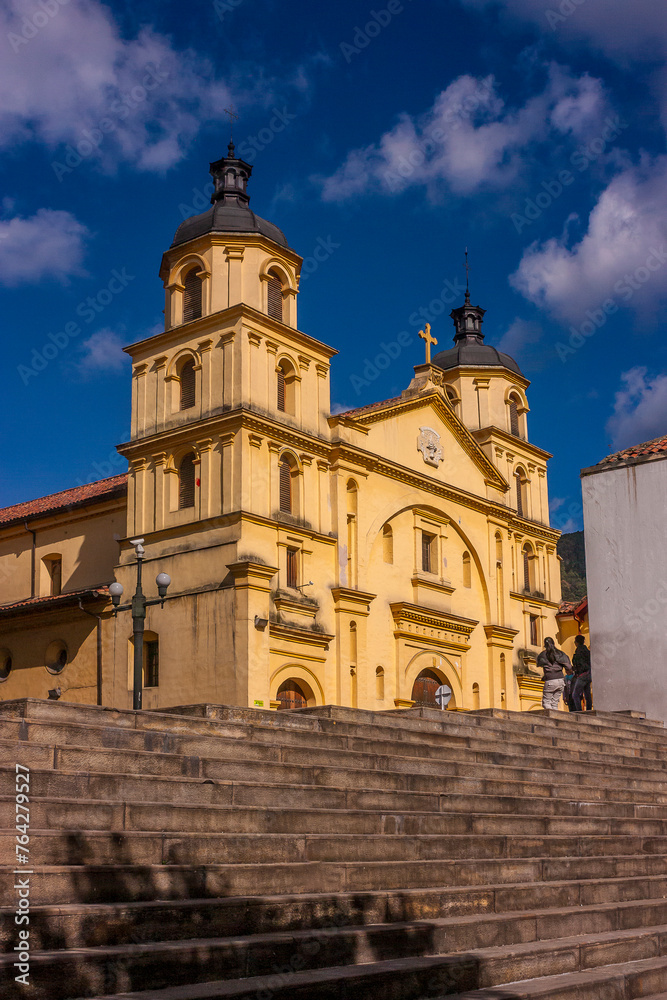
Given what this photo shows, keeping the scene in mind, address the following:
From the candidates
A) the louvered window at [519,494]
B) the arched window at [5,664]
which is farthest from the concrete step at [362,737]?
the louvered window at [519,494]

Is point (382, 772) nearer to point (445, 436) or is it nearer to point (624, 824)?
point (624, 824)

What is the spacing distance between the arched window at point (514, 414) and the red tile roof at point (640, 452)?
68.5 feet

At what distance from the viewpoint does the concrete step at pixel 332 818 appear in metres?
6.89

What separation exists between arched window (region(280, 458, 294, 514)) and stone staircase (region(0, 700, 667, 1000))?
18217mm

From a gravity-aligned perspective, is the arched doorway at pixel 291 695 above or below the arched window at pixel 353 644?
below

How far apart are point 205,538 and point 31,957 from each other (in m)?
23.9

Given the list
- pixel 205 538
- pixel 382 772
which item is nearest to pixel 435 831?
pixel 382 772

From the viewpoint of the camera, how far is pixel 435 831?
361 inches

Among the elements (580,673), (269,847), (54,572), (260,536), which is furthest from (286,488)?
(269,847)

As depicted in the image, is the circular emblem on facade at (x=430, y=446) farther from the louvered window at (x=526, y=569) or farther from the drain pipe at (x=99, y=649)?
the drain pipe at (x=99, y=649)

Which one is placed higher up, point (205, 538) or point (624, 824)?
point (205, 538)

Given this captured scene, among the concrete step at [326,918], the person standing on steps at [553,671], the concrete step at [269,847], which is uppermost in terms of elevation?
the person standing on steps at [553,671]

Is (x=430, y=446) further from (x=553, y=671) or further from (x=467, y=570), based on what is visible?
(x=553, y=671)

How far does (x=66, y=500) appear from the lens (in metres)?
37.8
